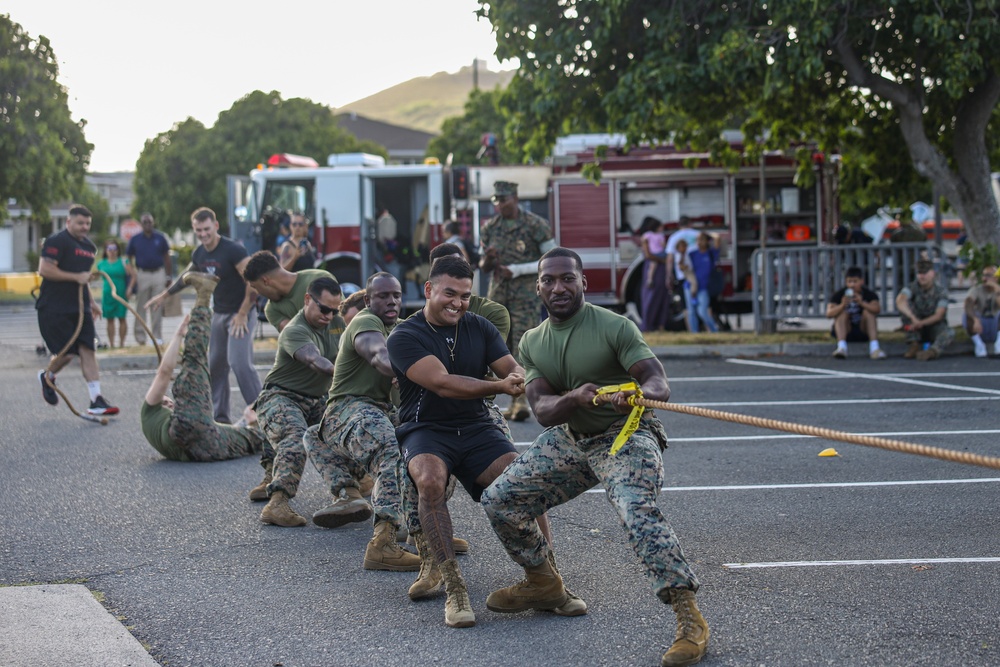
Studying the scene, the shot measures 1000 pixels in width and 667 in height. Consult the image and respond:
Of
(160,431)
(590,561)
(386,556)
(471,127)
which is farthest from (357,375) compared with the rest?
(471,127)

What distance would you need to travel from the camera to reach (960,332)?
16.1m

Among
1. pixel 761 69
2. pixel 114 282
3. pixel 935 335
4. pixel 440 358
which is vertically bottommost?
pixel 935 335

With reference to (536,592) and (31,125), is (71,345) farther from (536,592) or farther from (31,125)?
(31,125)

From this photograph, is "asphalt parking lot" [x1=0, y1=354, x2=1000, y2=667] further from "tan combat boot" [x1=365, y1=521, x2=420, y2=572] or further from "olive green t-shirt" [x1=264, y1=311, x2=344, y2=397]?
"olive green t-shirt" [x1=264, y1=311, x2=344, y2=397]

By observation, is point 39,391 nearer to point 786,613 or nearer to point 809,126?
point 786,613

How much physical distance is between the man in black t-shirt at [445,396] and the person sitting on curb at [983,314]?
10.6 metres

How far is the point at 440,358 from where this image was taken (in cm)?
538

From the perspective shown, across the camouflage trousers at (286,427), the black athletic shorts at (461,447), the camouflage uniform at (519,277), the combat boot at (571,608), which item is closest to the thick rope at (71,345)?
the camouflage uniform at (519,277)

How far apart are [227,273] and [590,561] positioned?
204 inches

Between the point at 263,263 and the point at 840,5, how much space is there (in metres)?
8.94

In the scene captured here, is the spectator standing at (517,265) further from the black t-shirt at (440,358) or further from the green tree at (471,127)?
the green tree at (471,127)

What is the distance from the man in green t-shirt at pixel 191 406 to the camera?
8.54 meters

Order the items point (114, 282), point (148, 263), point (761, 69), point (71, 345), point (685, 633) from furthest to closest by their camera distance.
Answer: point (114, 282)
point (148, 263)
point (761, 69)
point (71, 345)
point (685, 633)

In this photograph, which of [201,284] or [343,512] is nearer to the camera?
[343,512]
